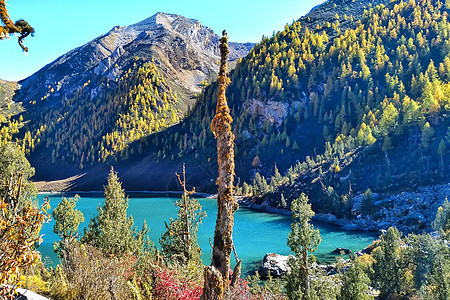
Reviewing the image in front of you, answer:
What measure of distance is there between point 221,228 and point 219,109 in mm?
2868

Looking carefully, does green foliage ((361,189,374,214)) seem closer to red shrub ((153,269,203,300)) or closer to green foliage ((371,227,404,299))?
green foliage ((371,227,404,299))

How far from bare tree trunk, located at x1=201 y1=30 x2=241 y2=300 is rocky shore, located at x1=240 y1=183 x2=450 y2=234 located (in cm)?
6526

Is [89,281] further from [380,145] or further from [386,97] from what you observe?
[386,97]

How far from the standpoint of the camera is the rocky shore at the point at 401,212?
6462cm

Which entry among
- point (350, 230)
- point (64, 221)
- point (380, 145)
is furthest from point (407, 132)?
point (64, 221)

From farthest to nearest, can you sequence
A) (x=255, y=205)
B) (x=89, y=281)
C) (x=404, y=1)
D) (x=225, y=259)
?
(x=404, y=1), (x=255, y=205), (x=89, y=281), (x=225, y=259)

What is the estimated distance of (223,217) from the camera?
302 inches

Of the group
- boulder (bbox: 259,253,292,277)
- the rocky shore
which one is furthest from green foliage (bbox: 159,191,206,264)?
the rocky shore

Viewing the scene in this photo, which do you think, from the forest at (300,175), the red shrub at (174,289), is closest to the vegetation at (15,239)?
the forest at (300,175)

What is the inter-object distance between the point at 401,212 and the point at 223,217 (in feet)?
241

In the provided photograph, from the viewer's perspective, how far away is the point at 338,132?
444 feet

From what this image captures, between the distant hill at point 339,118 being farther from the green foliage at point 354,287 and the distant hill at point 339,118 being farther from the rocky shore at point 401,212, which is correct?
the green foliage at point 354,287

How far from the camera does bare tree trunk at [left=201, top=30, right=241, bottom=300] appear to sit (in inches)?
283

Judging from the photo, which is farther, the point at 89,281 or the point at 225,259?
the point at 89,281
